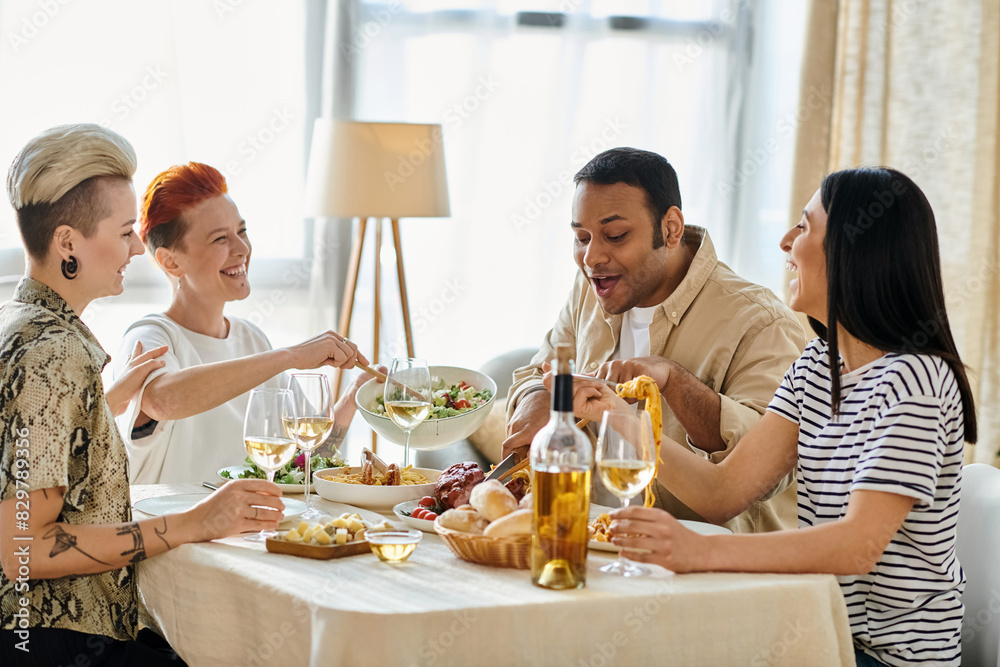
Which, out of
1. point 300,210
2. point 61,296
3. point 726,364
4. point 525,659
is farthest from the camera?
point 300,210

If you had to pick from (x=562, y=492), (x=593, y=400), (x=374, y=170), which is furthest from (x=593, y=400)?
(x=374, y=170)

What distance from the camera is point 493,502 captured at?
1.44 metres

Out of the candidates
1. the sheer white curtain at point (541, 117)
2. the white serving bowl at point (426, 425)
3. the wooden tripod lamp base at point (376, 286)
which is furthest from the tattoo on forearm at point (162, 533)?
the sheer white curtain at point (541, 117)

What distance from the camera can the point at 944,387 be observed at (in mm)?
1515

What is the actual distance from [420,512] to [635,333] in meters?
1.07

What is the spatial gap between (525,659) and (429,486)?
0.60m

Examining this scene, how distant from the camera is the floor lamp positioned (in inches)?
132

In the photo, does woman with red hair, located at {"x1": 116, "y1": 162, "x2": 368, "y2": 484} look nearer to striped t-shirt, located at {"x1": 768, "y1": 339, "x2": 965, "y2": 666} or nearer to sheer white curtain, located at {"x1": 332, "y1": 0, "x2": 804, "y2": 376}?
striped t-shirt, located at {"x1": 768, "y1": 339, "x2": 965, "y2": 666}

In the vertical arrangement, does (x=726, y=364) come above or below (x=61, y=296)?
below

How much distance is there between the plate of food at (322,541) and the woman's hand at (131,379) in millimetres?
739

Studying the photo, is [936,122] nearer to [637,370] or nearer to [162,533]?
[637,370]

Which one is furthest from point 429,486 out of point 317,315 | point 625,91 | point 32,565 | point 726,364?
point 625,91

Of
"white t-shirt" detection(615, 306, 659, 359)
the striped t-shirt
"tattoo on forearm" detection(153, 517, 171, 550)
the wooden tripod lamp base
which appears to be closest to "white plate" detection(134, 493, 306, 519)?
"tattoo on forearm" detection(153, 517, 171, 550)

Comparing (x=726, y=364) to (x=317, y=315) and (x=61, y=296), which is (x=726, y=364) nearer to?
(x=61, y=296)
